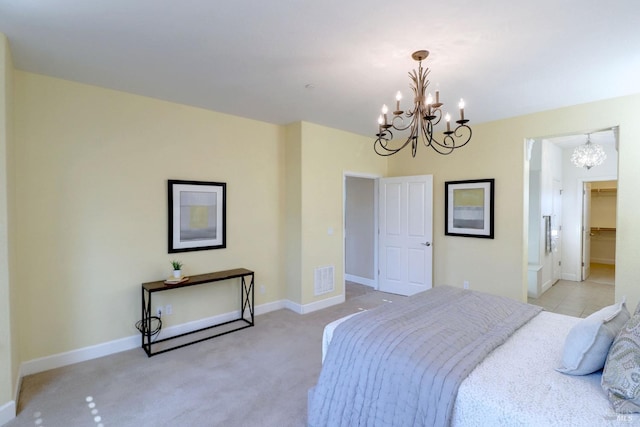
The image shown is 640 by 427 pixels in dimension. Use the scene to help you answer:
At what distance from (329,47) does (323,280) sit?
10.4 ft

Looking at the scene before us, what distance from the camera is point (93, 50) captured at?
2373mm

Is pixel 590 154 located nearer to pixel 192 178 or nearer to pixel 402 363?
pixel 402 363

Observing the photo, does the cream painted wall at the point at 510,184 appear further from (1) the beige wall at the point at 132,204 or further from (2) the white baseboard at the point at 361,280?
(1) the beige wall at the point at 132,204

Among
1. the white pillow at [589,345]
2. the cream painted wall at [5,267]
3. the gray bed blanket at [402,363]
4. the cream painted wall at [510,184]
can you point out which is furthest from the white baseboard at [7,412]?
the cream painted wall at [510,184]

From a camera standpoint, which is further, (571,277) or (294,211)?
(571,277)

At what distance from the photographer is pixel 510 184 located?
4.14 m

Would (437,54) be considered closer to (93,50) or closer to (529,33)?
(529,33)

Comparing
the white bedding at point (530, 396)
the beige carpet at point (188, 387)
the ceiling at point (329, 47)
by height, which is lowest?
the beige carpet at point (188, 387)

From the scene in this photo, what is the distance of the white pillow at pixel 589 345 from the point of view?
149 centimetres

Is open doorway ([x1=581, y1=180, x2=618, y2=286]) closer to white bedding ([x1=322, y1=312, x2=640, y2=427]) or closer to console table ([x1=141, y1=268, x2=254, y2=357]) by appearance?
white bedding ([x1=322, y1=312, x2=640, y2=427])

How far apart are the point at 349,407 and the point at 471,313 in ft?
3.72


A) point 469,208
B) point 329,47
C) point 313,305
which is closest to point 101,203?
point 329,47

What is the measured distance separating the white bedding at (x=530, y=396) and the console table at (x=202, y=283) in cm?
277

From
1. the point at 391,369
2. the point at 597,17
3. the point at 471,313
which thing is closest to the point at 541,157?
the point at 597,17
